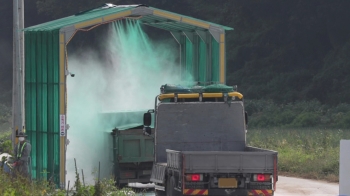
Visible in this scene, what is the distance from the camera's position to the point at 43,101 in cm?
2064

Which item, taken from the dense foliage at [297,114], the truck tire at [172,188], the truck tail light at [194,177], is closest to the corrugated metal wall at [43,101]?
the truck tire at [172,188]

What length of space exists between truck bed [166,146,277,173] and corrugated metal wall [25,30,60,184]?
16.9 ft

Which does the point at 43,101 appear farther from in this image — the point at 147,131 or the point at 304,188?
the point at 304,188

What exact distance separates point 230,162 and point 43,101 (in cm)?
690

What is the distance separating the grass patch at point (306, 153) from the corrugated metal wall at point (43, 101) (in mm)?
8100

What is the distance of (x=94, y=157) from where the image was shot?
21266 millimetres

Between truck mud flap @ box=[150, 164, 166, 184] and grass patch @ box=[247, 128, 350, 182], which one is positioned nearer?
truck mud flap @ box=[150, 164, 166, 184]

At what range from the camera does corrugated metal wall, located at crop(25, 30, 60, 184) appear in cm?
2005

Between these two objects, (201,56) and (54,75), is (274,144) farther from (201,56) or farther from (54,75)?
(54,75)

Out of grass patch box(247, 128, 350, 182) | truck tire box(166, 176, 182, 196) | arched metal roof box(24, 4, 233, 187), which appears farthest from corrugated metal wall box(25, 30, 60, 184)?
grass patch box(247, 128, 350, 182)

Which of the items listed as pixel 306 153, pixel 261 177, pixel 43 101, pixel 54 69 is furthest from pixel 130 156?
pixel 306 153

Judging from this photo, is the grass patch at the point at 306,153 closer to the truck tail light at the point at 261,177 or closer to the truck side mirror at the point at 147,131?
the truck side mirror at the point at 147,131

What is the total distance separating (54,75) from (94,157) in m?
2.61

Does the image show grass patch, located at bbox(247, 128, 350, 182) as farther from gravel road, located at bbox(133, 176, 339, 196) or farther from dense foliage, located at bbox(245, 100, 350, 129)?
dense foliage, located at bbox(245, 100, 350, 129)
